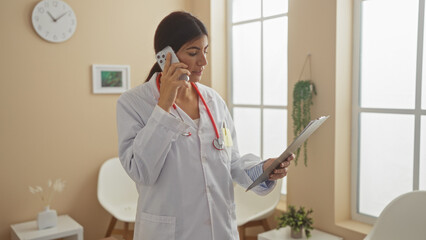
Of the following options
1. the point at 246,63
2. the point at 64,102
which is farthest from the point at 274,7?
the point at 64,102

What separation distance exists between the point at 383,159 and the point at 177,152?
6.34ft

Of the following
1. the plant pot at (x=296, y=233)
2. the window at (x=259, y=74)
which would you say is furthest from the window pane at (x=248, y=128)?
the plant pot at (x=296, y=233)

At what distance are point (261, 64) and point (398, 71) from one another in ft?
4.37

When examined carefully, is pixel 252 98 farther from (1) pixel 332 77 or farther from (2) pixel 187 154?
(2) pixel 187 154

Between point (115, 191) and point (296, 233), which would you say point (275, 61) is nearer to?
point (296, 233)

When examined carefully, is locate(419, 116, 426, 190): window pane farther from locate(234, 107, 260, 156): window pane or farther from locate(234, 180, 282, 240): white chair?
locate(234, 107, 260, 156): window pane

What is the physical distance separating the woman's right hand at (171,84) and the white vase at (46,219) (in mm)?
2181

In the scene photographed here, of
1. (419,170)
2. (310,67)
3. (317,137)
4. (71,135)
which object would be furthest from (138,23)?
(419,170)

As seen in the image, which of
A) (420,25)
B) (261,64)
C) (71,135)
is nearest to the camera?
(420,25)

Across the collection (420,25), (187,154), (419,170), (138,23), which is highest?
(138,23)

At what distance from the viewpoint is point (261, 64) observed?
12.3 ft

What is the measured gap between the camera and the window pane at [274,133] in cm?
356

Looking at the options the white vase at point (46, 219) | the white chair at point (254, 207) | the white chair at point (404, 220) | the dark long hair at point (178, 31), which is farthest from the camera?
the white chair at point (254, 207)

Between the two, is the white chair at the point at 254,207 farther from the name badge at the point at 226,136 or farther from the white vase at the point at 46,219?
the name badge at the point at 226,136
